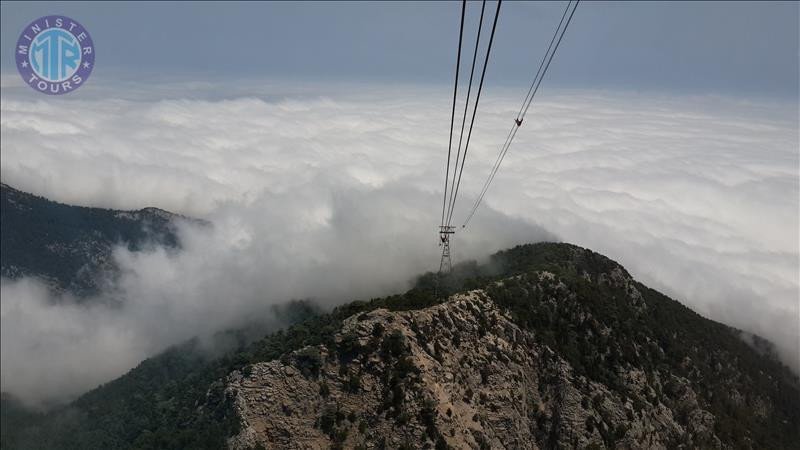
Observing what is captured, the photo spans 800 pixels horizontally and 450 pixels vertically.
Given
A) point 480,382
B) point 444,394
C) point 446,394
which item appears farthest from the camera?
point 480,382

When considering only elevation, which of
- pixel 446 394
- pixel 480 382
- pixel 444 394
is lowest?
pixel 480 382

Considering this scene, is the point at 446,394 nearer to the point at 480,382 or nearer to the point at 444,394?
the point at 444,394

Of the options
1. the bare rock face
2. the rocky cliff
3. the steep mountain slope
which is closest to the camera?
the bare rock face

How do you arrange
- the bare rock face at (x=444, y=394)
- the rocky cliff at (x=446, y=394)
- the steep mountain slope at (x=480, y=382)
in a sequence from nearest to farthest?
1. the bare rock face at (x=444, y=394)
2. the rocky cliff at (x=446, y=394)
3. the steep mountain slope at (x=480, y=382)

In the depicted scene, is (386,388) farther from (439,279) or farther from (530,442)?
(439,279)

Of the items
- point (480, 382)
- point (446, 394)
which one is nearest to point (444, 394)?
point (446, 394)
